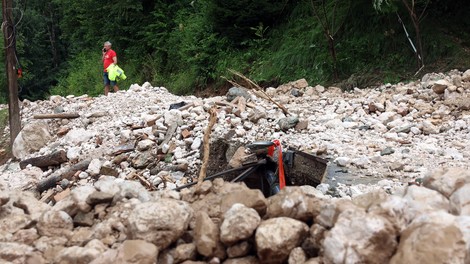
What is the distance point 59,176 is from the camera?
8406 millimetres

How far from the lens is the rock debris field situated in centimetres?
229

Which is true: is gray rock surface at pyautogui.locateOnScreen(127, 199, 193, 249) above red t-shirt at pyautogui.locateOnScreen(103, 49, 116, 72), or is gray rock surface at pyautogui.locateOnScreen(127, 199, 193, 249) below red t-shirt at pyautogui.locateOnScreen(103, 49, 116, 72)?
above

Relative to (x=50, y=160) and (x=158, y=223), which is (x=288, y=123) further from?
(x=158, y=223)

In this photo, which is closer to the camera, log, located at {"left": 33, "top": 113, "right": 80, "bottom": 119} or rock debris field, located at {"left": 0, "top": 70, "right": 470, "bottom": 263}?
rock debris field, located at {"left": 0, "top": 70, "right": 470, "bottom": 263}

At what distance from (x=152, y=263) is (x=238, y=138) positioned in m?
5.44

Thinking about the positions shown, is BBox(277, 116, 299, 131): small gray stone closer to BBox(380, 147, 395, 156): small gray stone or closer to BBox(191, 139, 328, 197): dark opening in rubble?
BBox(191, 139, 328, 197): dark opening in rubble

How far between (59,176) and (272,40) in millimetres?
9010

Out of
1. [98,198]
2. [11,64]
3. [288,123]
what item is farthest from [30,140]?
[98,198]

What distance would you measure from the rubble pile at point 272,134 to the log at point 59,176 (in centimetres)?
2

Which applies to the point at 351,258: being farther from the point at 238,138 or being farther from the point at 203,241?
the point at 238,138

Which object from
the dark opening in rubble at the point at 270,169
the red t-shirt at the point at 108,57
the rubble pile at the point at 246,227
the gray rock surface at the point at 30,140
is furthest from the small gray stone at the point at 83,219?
the red t-shirt at the point at 108,57

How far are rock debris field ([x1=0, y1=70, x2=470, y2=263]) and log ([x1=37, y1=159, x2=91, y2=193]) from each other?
3cm

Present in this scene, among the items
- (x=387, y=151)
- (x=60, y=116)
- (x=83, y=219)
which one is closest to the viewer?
(x=83, y=219)

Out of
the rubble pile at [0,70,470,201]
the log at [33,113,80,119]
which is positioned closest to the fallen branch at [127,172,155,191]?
the rubble pile at [0,70,470,201]
